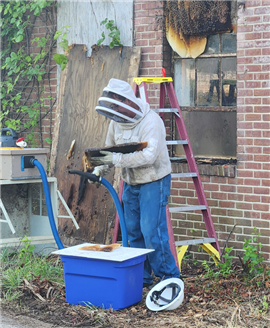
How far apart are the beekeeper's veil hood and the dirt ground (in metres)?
1.71

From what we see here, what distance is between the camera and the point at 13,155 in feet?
19.0

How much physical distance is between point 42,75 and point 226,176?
10.2 ft

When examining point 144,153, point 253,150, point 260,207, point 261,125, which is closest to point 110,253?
point 144,153

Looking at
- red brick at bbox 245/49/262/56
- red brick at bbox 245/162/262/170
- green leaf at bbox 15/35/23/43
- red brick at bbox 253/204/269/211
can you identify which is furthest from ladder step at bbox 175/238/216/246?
green leaf at bbox 15/35/23/43

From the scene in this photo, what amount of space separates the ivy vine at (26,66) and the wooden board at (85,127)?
18.5 inches

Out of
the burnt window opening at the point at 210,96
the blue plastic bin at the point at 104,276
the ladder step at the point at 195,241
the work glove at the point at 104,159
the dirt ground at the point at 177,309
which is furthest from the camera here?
the burnt window opening at the point at 210,96

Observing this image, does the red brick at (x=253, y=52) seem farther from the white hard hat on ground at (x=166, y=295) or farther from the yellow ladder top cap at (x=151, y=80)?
the white hard hat on ground at (x=166, y=295)

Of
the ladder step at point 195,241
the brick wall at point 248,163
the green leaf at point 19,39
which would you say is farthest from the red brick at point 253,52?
the green leaf at point 19,39

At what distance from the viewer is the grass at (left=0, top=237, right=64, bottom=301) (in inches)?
214

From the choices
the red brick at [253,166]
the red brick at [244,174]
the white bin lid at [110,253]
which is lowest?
the white bin lid at [110,253]

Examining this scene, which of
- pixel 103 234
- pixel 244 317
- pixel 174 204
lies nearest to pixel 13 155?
pixel 103 234

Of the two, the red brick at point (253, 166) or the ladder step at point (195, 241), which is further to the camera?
the red brick at point (253, 166)

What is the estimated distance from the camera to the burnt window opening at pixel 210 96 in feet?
20.7

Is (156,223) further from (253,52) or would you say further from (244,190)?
(253,52)
